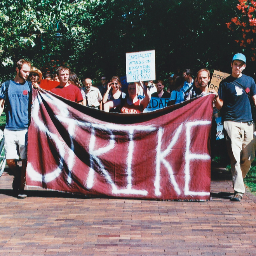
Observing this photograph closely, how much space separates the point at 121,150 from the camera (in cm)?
659

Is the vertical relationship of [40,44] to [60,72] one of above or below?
above

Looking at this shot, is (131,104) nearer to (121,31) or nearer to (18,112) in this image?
(18,112)

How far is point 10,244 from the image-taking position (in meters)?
4.77

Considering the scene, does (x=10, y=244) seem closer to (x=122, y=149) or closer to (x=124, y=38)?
(x=122, y=149)

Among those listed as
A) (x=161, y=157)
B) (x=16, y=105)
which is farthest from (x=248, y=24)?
(x=16, y=105)

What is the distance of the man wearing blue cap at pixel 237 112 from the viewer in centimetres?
650

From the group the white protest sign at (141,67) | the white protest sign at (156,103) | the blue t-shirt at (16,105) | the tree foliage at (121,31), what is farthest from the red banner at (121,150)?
the tree foliage at (121,31)

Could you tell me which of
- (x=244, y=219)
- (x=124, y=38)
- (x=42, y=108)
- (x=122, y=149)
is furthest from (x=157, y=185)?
(x=124, y=38)

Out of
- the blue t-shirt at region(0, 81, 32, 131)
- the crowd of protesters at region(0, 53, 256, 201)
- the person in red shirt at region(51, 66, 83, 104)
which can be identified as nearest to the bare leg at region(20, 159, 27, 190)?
the crowd of protesters at region(0, 53, 256, 201)

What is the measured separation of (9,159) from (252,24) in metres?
6.17

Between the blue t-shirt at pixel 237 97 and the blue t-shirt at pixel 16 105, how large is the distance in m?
2.78

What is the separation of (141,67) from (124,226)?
294 cm

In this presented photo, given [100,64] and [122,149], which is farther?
[100,64]

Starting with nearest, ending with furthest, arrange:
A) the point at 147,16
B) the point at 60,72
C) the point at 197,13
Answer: the point at 60,72
the point at 197,13
the point at 147,16
